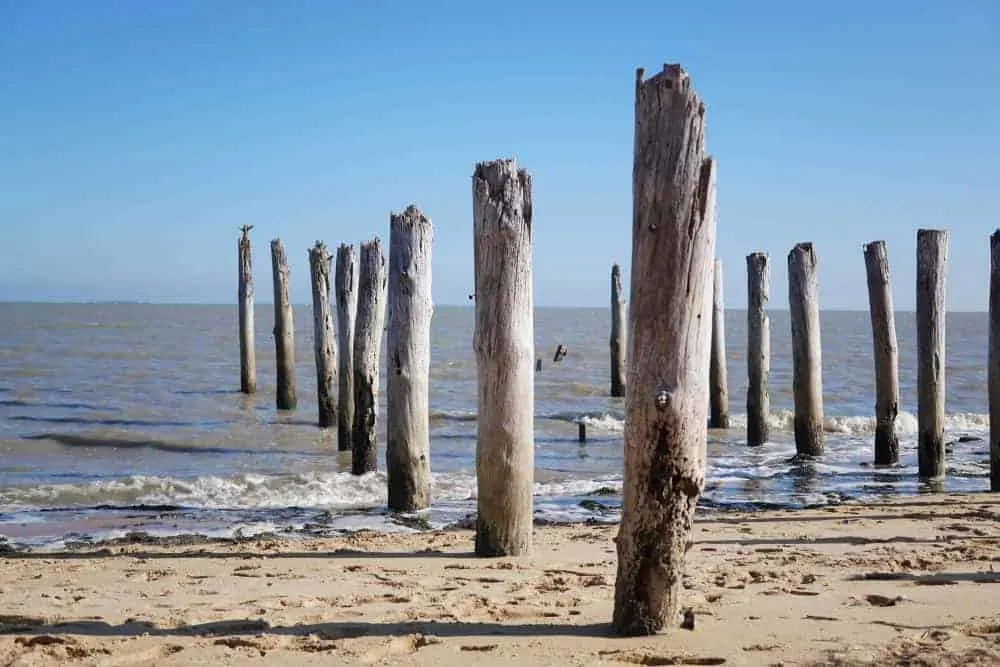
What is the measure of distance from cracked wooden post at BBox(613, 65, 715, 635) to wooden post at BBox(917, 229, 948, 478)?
756cm

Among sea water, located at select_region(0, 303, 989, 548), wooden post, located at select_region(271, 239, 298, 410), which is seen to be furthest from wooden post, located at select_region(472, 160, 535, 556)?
wooden post, located at select_region(271, 239, 298, 410)

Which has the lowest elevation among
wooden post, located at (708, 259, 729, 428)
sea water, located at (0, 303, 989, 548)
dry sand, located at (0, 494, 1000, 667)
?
sea water, located at (0, 303, 989, 548)

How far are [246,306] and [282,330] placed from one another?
236cm

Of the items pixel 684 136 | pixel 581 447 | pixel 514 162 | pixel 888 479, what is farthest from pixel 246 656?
pixel 581 447

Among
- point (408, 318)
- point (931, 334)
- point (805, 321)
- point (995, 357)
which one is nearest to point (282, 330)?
point (805, 321)

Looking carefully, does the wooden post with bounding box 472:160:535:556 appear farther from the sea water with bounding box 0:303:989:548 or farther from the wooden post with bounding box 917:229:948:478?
the wooden post with bounding box 917:229:948:478

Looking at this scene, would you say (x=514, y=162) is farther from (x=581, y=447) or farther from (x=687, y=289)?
(x=581, y=447)

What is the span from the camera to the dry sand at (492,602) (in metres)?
4.48

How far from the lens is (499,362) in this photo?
6668 mm

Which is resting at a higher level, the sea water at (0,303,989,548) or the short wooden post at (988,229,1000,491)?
the short wooden post at (988,229,1000,491)

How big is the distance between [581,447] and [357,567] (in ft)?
31.8

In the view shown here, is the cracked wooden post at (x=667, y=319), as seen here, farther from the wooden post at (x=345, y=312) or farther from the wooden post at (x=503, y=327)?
the wooden post at (x=345, y=312)

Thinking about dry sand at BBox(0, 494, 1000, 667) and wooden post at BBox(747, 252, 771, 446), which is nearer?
dry sand at BBox(0, 494, 1000, 667)

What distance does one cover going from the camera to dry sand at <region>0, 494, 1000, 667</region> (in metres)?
4.48
